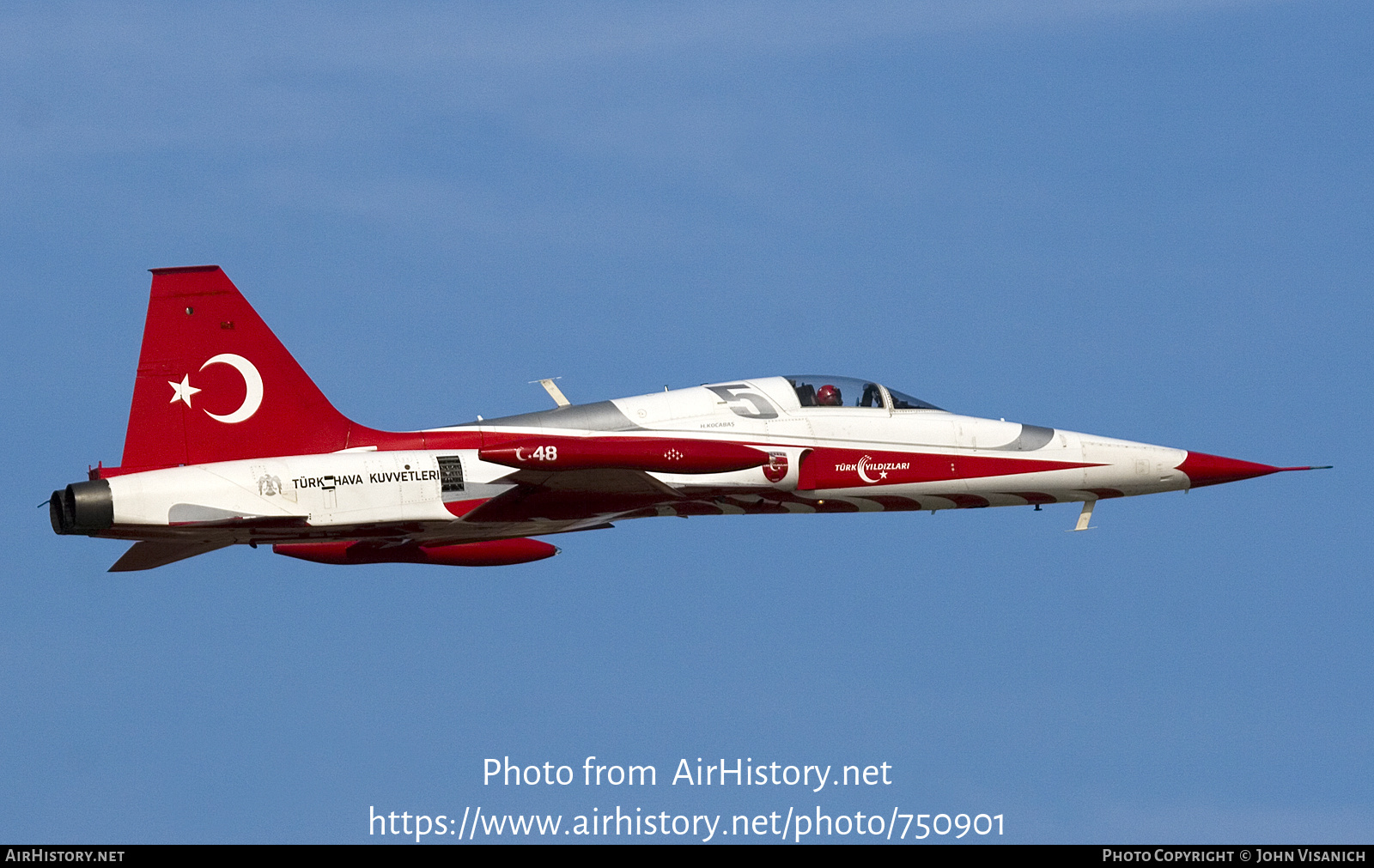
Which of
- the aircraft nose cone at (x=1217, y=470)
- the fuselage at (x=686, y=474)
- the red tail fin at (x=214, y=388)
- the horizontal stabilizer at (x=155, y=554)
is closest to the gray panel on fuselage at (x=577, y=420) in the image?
the fuselage at (x=686, y=474)

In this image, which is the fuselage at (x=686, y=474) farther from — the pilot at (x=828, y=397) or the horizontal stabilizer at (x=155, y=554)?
the horizontal stabilizer at (x=155, y=554)

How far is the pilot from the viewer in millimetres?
29766

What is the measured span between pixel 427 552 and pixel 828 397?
21.3ft

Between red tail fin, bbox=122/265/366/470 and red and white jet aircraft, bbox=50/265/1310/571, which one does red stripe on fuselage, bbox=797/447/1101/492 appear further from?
red tail fin, bbox=122/265/366/470

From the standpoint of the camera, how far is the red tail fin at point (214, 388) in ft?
87.2

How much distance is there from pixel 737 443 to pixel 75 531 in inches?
341

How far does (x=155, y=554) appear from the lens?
94.7ft

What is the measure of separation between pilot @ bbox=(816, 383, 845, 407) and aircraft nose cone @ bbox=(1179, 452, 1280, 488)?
17.8 ft

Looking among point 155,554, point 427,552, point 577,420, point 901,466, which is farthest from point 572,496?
point 155,554

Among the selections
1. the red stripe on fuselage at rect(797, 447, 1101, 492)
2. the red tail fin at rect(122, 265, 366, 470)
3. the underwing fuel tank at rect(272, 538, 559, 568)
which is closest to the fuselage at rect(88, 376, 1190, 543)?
the red stripe on fuselage at rect(797, 447, 1101, 492)

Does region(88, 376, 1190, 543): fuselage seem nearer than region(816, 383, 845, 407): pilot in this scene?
Yes

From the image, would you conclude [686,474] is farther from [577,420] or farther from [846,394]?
[846,394]

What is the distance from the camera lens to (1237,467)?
3095 centimetres

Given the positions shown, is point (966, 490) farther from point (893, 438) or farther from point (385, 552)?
point (385, 552)
